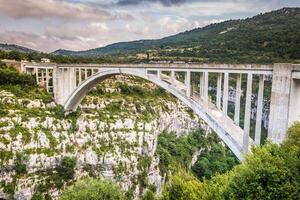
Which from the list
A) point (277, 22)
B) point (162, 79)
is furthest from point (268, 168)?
point (277, 22)

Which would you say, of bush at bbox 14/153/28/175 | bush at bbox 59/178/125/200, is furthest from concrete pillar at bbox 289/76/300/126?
bush at bbox 14/153/28/175

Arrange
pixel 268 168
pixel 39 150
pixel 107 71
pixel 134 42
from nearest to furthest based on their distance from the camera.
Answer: pixel 268 168 < pixel 107 71 < pixel 39 150 < pixel 134 42

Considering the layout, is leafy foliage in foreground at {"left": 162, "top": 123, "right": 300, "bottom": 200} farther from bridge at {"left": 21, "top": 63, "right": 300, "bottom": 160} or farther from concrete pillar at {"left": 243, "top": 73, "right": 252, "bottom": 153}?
concrete pillar at {"left": 243, "top": 73, "right": 252, "bottom": 153}

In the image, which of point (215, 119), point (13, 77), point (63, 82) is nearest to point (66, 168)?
point (63, 82)

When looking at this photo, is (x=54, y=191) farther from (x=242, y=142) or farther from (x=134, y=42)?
(x=134, y=42)

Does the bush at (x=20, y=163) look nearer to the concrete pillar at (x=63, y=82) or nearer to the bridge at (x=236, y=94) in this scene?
the concrete pillar at (x=63, y=82)

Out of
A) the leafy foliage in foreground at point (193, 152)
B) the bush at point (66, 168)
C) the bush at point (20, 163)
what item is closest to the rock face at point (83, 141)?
the bush at point (20, 163)
